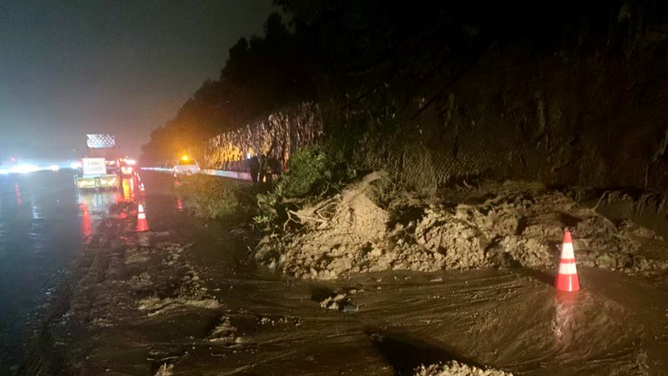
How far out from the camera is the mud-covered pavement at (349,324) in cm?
→ 421

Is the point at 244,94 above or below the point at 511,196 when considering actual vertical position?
above

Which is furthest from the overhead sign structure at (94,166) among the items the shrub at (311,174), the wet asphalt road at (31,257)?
the shrub at (311,174)

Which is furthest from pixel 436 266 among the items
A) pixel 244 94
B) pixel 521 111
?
pixel 244 94

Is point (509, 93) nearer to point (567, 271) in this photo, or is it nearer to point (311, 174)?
point (311, 174)

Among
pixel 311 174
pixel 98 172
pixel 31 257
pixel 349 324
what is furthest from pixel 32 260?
pixel 98 172

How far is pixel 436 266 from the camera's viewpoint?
22.7ft

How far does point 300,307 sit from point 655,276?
15.3 feet

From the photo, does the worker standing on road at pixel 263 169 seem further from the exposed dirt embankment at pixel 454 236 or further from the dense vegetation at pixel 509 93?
the exposed dirt embankment at pixel 454 236

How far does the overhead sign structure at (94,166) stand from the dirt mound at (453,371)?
24987 mm

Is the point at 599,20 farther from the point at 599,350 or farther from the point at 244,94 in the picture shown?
the point at 244,94

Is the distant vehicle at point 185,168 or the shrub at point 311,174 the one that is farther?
the distant vehicle at point 185,168

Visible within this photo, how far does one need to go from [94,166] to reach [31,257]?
1711 cm

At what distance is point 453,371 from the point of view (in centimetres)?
359

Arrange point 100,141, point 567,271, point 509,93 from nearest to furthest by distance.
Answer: point 567,271
point 509,93
point 100,141
